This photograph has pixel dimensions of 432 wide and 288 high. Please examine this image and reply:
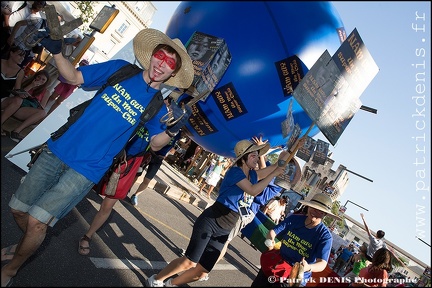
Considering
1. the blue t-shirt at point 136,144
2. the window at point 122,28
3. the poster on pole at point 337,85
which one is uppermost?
the window at point 122,28

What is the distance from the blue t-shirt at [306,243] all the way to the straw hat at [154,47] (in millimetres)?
1844

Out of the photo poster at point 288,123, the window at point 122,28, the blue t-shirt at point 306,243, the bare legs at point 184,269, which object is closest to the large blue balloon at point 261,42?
the photo poster at point 288,123

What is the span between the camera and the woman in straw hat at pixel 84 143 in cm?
213

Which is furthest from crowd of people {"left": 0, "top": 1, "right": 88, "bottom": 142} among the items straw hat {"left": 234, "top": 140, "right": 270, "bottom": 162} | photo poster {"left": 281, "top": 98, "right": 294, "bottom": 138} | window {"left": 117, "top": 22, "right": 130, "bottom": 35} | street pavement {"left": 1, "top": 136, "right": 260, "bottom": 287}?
window {"left": 117, "top": 22, "right": 130, "bottom": 35}

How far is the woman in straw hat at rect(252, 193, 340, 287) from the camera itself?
10.2ft

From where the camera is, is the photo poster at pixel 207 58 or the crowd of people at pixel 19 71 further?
the crowd of people at pixel 19 71

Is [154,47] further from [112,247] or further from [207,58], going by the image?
[112,247]

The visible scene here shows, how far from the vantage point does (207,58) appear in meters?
3.45

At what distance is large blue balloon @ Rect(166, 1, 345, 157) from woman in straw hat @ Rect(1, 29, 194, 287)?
105 cm

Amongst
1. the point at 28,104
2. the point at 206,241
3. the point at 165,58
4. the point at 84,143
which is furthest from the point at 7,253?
the point at 28,104

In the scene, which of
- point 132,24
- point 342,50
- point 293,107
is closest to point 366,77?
point 342,50

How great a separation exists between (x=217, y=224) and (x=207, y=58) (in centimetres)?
170

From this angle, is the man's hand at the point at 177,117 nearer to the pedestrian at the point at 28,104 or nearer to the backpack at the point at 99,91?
the backpack at the point at 99,91

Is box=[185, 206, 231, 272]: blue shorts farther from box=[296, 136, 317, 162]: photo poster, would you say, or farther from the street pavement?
box=[296, 136, 317, 162]: photo poster
